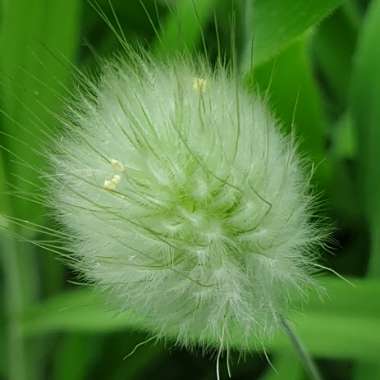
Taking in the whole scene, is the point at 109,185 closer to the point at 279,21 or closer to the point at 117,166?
the point at 117,166

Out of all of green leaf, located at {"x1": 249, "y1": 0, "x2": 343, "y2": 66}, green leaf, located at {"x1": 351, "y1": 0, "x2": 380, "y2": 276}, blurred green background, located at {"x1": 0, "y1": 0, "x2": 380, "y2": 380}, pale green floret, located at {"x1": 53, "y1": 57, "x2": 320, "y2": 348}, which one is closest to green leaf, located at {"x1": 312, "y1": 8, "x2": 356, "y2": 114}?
blurred green background, located at {"x1": 0, "y1": 0, "x2": 380, "y2": 380}

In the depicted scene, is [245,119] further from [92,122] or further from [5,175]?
[5,175]

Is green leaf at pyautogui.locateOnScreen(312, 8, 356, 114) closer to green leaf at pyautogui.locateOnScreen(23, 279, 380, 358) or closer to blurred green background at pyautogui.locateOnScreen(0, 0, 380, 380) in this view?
blurred green background at pyautogui.locateOnScreen(0, 0, 380, 380)

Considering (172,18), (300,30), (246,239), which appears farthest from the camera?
(172,18)

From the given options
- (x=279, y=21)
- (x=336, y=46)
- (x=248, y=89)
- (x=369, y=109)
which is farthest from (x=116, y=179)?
(x=336, y=46)

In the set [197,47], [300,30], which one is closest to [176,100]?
[300,30]

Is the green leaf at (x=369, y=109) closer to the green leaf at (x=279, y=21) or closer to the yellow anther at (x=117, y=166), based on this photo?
the green leaf at (x=279, y=21)
